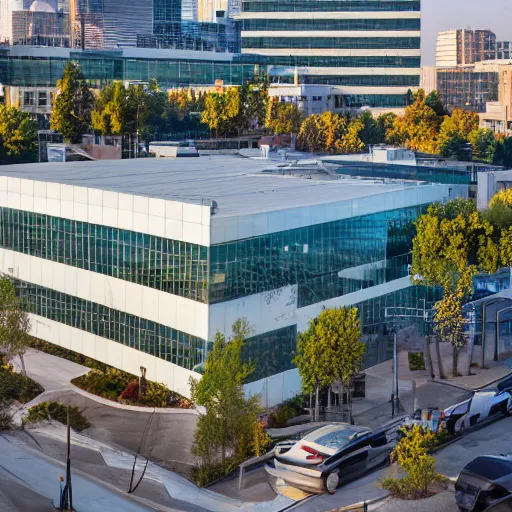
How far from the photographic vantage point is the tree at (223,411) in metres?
29.9

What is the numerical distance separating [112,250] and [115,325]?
2.40m

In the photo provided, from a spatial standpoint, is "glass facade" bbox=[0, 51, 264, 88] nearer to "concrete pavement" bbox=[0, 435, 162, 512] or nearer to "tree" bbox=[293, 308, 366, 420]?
"tree" bbox=[293, 308, 366, 420]

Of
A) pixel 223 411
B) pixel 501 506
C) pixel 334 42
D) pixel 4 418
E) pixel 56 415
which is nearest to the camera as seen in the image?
pixel 501 506

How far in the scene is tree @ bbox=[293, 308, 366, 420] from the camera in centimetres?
3306

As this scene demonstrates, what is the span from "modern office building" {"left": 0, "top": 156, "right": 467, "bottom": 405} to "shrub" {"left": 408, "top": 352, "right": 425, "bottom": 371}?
3.32 ft

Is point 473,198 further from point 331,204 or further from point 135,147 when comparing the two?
point 135,147

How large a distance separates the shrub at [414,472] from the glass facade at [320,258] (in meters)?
7.95

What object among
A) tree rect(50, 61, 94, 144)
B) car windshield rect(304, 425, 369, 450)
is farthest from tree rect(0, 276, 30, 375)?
tree rect(50, 61, 94, 144)

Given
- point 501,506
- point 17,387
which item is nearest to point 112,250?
point 17,387

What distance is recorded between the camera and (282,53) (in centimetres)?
12888

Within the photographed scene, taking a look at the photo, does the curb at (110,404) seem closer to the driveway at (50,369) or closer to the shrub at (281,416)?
the driveway at (50,369)

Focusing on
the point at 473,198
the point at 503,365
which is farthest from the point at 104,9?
the point at 503,365

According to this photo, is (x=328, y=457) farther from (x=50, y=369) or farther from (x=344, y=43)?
(x=344, y=43)

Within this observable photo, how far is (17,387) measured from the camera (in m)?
35.1
